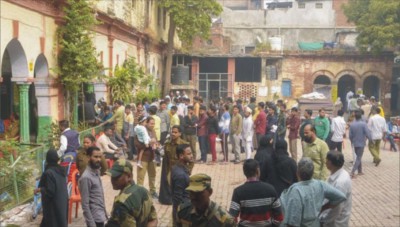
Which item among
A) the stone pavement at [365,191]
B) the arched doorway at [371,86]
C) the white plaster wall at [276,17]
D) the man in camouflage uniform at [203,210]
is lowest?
the stone pavement at [365,191]

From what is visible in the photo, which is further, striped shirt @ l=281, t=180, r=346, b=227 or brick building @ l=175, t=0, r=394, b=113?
brick building @ l=175, t=0, r=394, b=113

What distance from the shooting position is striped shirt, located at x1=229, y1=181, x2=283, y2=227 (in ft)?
17.4

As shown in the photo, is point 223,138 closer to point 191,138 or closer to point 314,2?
point 191,138

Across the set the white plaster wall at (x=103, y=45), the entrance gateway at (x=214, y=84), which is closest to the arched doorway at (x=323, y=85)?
the entrance gateway at (x=214, y=84)

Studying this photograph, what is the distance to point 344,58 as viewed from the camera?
108 feet

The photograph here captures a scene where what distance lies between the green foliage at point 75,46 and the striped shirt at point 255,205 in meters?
8.83

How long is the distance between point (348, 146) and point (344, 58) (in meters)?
15.0

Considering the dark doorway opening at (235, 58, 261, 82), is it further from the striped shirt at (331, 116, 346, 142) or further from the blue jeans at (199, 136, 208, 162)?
the striped shirt at (331, 116, 346, 142)

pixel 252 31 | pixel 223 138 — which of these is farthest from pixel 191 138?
pixel 252 31

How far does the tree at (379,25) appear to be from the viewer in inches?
1147

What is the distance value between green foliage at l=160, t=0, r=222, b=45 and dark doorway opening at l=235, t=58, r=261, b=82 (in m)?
7.08

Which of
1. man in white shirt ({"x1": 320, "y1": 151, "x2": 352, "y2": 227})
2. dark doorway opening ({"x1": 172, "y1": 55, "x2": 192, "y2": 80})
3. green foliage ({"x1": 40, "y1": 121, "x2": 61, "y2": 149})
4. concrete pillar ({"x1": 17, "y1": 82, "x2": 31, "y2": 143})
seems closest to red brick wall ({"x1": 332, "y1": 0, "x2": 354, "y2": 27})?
dark doorway opening ({"x1": 172, "y1": 55, "x2": 192, "y2": 80})

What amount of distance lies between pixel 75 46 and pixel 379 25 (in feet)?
72.1

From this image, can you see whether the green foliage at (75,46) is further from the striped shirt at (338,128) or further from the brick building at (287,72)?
the brick building at (287,72)
